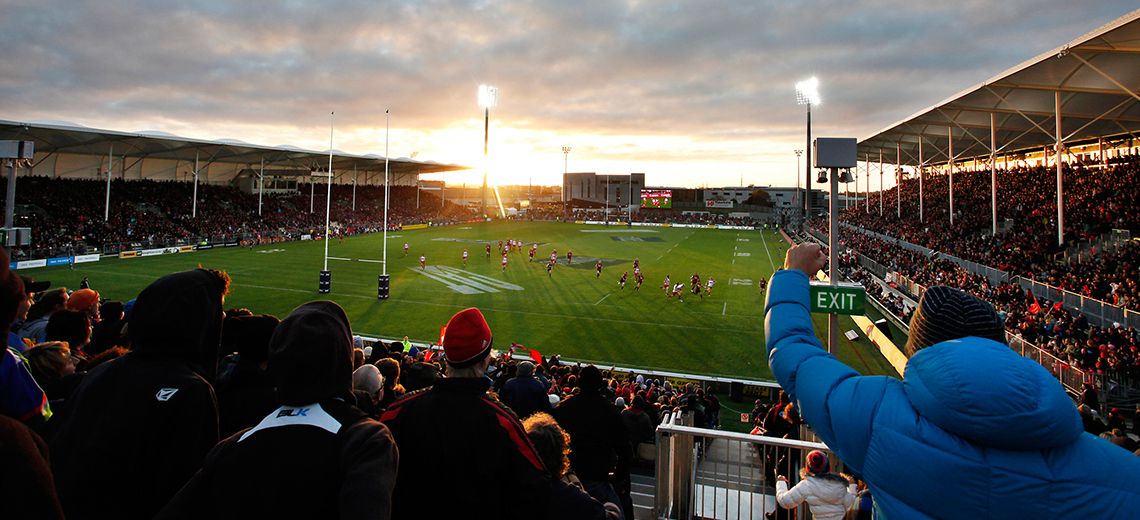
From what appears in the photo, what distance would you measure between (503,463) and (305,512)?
81cm

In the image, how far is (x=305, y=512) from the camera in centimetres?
208

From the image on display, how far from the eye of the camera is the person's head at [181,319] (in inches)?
111

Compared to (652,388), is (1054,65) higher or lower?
higher

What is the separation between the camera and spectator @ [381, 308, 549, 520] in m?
2.57

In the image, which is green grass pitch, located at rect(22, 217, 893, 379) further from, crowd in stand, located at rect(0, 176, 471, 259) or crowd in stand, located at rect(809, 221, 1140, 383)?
crowd in stand, located at rect(0, 176, 471, 259)

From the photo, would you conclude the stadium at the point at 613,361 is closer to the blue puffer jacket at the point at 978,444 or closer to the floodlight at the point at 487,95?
the blue puffer jacket at the point at 978,444

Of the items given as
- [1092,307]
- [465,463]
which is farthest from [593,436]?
[1092,307]

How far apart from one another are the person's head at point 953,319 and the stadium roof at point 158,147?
53.7 meters

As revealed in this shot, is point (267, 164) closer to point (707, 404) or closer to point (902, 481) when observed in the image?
point (707, 404)

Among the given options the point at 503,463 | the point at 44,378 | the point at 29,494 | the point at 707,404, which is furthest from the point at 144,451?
the point at 707,404

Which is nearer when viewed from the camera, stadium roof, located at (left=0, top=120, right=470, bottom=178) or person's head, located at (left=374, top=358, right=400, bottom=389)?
person's head, located at (left=374, top=358, right=400, bottom=389)

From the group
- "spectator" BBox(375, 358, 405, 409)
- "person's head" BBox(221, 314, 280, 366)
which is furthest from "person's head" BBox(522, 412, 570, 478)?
"spectator" BBox(375, 358, 405, 409)

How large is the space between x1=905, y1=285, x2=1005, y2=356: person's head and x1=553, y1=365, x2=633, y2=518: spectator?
8.98 ft

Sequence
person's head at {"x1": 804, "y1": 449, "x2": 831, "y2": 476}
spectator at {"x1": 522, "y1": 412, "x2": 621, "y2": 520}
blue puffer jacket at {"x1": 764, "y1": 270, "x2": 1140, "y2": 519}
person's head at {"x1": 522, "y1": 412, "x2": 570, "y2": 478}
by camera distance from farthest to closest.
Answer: person's head at {"x1": 804, "y1": 449, "x2": 831, "y2": 476}
person's head at {"x1": 522, "y1": 412, "x2": 570, "y2": 478}
spectator at {"x1": 522, "y1": 412, "x2": 621, "y2": 520}
blue puffer jacket at {"x1": 764, "y1": 270, "x2": 1140, "y2": 519}
